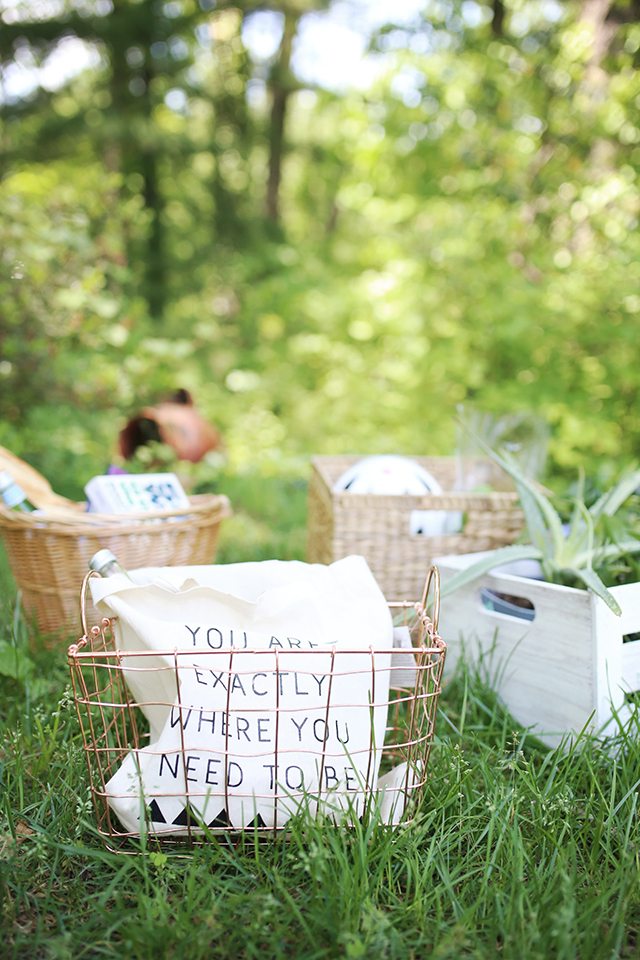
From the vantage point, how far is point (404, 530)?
2139 millimetres

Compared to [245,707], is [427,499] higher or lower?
higher

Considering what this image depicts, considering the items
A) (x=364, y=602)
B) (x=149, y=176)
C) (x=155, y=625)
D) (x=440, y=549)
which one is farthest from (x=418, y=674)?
(x=149, y=176)

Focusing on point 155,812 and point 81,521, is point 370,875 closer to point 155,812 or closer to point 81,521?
point 155,812

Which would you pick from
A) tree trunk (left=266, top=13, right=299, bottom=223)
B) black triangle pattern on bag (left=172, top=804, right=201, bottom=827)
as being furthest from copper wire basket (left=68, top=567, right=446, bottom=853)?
tree trunk (left=266, top=13, right=299, bottom=223)

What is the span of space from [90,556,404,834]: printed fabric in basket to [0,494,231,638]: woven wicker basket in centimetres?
62

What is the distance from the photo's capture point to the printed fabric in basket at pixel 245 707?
126cm

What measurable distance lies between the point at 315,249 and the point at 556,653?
7.88 meters

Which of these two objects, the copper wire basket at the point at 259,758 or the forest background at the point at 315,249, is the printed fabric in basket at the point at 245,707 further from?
the forest background at the point at 315,249

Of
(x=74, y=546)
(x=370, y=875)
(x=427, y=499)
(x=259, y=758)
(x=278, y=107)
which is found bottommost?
(x=370, y=875)

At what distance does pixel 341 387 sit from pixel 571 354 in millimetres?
2484

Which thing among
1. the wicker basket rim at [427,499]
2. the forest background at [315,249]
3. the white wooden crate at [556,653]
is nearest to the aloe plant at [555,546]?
the white wooden crate at [556,653]

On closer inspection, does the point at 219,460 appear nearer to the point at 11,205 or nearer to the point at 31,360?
the point at 31,360

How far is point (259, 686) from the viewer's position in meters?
1.28

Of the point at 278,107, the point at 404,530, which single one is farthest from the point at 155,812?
the point at 278,107
